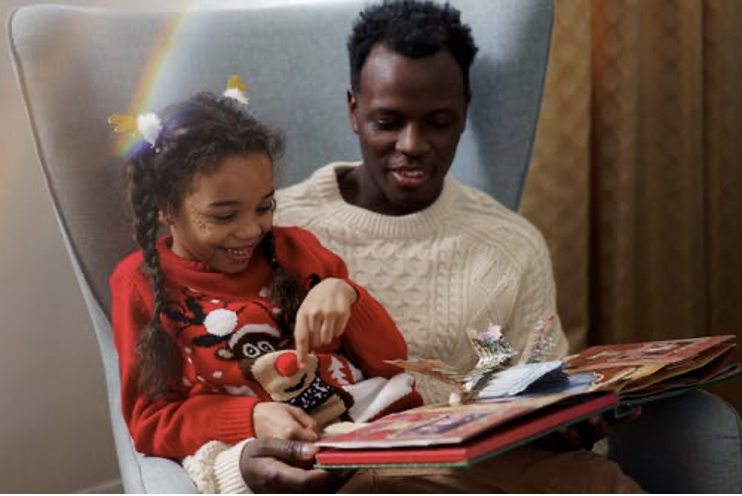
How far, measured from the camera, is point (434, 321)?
1.21m

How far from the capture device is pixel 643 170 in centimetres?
189

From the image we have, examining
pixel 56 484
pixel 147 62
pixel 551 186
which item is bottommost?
pixel 56 484

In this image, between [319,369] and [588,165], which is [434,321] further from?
[588,165]

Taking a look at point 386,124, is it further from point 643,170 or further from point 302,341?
point 643,170

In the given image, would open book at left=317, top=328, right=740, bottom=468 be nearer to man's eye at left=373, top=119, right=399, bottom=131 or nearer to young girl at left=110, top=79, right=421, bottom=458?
young girl at left=110, top=79, right=421, bottom=458

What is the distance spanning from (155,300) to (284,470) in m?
0.23

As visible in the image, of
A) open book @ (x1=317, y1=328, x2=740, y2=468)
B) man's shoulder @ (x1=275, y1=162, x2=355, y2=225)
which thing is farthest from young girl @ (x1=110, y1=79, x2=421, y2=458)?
man's shoulder @ (x1=275, y1=162, x2=355, y2=225)

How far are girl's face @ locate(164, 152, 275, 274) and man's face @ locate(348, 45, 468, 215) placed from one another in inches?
8.7

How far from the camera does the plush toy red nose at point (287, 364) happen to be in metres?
0.98

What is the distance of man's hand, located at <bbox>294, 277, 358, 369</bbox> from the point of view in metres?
0.98

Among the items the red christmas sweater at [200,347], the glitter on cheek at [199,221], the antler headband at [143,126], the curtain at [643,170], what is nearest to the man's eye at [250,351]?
the red christmas sweater at [200,347]

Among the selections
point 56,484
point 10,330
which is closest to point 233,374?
point 10,330

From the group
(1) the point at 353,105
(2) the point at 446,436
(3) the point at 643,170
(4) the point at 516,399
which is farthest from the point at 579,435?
(3) the point at 643,170

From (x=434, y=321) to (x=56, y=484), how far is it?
777mm
